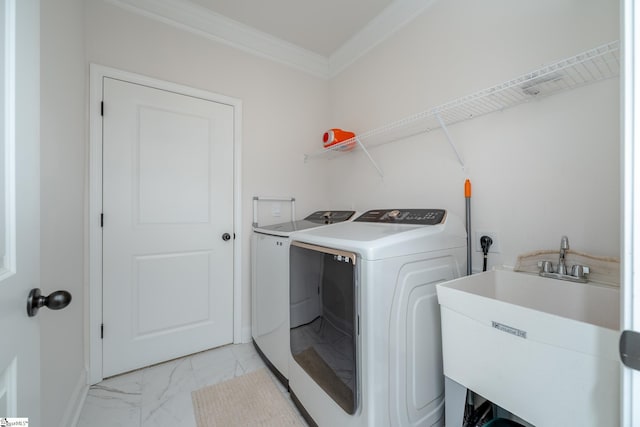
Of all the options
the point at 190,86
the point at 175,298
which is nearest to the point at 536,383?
the point at 175,298

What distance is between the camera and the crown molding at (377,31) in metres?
1.93

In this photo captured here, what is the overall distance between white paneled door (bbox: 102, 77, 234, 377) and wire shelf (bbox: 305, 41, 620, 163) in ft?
5.65

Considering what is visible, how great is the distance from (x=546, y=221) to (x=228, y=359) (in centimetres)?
233

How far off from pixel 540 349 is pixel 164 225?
2310mm

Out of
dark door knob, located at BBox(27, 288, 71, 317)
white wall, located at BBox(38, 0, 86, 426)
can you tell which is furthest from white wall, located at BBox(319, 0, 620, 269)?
white wall, located at BBox(38, 0, 86, 426)

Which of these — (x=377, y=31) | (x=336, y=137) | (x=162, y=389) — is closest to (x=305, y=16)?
(x=377, y=31)

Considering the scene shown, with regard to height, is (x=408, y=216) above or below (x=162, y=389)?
above

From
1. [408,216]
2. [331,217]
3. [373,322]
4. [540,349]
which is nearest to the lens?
[540,349]

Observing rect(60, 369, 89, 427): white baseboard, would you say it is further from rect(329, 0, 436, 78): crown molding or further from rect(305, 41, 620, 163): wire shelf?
rect(329, 0, 436, 78): crown molding

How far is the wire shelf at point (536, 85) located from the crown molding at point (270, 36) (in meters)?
0.91

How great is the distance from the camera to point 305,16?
2168 millimetres

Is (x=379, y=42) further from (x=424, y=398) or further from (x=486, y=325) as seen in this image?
(x=424, y=398)

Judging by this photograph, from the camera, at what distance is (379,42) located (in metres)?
2.21

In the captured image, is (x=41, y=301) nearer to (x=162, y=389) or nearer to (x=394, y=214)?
(x=162, y=389)
